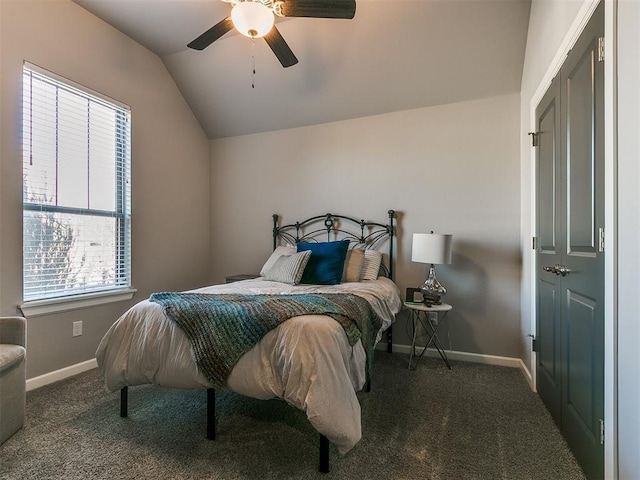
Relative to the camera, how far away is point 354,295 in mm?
2145

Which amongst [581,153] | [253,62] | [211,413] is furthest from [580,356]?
[253,62]

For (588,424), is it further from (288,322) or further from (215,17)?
(215,17)

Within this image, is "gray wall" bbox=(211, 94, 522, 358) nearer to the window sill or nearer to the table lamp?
the table lamp

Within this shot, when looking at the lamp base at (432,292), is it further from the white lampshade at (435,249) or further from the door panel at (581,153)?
the door panel at (581,153)

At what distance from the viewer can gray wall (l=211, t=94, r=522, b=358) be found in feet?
9.50

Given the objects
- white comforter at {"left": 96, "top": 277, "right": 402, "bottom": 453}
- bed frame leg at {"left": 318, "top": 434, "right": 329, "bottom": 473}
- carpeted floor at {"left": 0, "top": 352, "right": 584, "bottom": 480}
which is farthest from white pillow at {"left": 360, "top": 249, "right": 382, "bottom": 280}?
bed frame leg at {"left": 318, "top": 434, "right": 329, "bottom": 473}

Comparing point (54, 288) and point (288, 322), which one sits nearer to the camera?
point (288, 322)

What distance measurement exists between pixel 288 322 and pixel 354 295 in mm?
737

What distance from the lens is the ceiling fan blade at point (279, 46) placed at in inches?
80.9

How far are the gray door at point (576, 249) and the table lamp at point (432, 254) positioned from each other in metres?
0.72

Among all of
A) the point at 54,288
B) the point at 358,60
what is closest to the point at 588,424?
the point at 358,60

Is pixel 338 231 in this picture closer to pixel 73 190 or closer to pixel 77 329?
pixel 73 190

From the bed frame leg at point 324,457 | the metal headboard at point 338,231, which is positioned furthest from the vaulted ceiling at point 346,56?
the bed frame leg at point 324,457

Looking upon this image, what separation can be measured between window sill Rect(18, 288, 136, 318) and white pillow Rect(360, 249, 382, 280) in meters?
2.27
